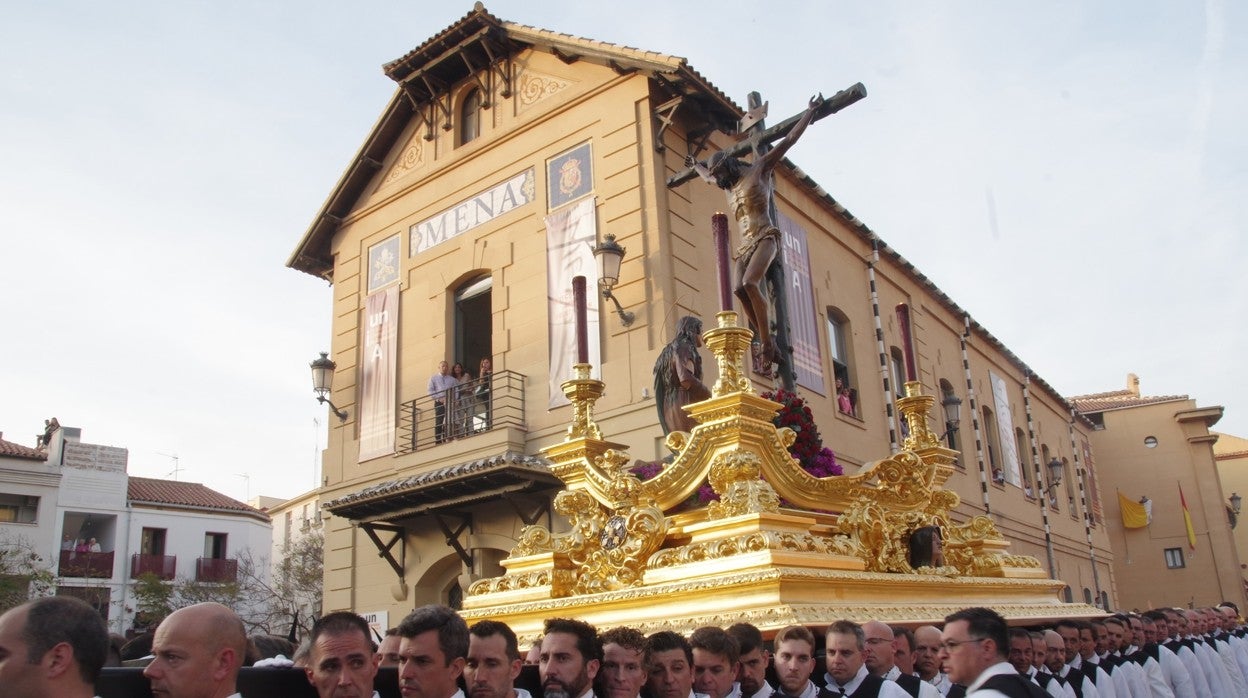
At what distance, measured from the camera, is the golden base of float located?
177 inches

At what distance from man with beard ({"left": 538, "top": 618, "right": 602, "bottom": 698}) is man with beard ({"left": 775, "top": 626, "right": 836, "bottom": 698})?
781 mm

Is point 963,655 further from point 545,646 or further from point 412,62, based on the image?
point 412,62

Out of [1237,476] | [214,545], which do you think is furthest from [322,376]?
[1237,476]

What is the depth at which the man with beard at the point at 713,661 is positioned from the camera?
3.90m

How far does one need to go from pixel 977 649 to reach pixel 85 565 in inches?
1144

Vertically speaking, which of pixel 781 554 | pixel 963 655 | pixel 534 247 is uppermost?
pixel 534 247

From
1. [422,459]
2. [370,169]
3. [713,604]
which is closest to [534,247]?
[422,459]

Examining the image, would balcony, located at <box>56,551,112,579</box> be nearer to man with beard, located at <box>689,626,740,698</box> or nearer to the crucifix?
the crucifix

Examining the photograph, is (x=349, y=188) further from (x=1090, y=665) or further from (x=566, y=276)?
(x=1090, y=665)

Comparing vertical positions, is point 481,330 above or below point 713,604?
above

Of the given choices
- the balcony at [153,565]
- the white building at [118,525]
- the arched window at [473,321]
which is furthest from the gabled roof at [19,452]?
the arched window at [473,321]

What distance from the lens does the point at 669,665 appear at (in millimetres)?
3883

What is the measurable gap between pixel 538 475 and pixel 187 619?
8.87 m

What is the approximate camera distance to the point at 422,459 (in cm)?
1355
